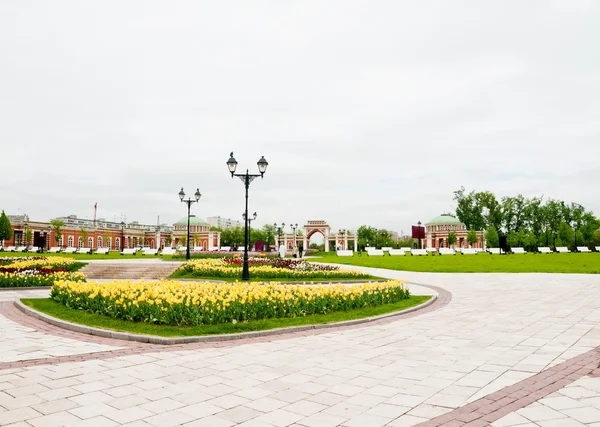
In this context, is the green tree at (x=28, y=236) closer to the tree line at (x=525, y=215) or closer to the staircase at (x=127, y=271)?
the staircase at (x=127, y=271)

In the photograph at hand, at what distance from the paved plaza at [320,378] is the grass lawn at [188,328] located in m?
0.50

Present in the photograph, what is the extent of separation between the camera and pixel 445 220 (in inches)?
4058

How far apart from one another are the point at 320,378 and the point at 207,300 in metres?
4.60

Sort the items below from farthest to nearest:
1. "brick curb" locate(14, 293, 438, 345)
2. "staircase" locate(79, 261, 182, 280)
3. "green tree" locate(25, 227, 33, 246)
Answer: "green tree" locate(25, 227, 33, 246)
"staircase" locate(79, 261, 182, 280)
"brick curb" locate(14, 293, 438, 345)

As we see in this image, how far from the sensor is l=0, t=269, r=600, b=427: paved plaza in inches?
165

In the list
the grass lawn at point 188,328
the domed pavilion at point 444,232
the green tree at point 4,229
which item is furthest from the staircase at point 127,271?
the domed pavilion at point 444,232

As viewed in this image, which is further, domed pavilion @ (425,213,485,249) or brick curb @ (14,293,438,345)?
domed pavilion @ (425,213,485,249)

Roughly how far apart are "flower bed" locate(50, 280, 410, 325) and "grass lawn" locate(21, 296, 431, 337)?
23 cm

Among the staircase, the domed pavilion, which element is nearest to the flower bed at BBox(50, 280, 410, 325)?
the staircase

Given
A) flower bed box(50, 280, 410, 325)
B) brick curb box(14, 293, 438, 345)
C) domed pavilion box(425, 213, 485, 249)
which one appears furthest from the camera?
domed pavilion box(425, 213, 485, 249)

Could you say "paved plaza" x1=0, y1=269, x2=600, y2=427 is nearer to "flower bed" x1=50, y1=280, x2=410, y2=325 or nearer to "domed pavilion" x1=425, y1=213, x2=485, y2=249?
"flower bed" x1=50, y1=280, x2=410, y2=325

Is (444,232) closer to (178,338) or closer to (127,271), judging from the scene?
(127,271)

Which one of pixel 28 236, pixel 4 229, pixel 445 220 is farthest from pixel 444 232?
pixel 4 229

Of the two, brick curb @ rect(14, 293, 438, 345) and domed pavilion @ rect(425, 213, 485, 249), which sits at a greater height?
domed pavilion @ rect(425, 213, 485, 249)
